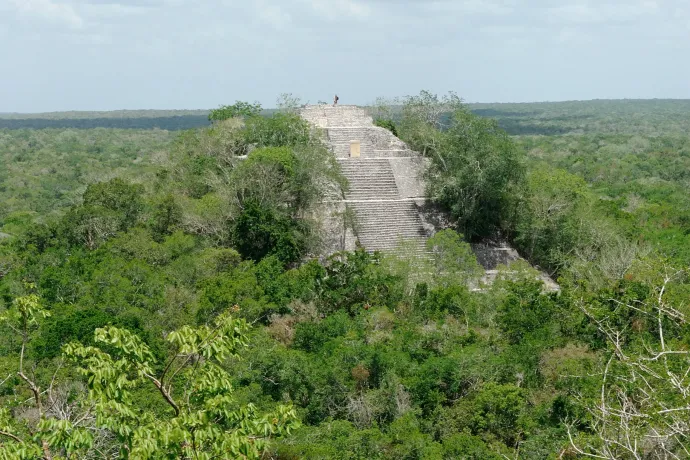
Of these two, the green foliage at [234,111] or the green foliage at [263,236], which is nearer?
the green foliage at [263,236]

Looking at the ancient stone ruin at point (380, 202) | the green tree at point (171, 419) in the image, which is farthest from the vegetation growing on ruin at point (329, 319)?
the ancient stone ruin at point (380, 202)

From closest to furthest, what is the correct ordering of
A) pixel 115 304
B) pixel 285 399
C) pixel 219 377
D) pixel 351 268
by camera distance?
pixel 219 377, pixel 285 399, pixel 115 304, pixel 351 268

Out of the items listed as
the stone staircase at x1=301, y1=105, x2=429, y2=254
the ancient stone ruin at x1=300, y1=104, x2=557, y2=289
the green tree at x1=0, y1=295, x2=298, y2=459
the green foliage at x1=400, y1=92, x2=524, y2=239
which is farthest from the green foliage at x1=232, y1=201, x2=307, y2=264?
the green tree at x1=0, y1=295, x2=298, y2=459

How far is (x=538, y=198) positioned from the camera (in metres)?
20.1

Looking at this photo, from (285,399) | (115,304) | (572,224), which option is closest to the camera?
(285,399)

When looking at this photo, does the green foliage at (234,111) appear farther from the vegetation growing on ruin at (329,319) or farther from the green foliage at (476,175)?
the green foliage at (476,175)

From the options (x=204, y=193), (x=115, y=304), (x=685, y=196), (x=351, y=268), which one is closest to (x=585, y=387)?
(x=351, y=268)

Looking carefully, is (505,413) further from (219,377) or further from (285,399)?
(219,377)

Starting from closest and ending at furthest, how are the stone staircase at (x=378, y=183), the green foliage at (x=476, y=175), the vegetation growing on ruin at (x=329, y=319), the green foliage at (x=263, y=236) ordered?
1. the vegetation growing on ruin at (x=329, y=319)
2. the green foliage at (x=263, y=236)
3. the green foliage at (x=476, y=175)
4. the stone staircase at (x=378, y=183)

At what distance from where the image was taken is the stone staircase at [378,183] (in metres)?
20.3

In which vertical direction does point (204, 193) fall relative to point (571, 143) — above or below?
above

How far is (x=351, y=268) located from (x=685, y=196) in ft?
96.0

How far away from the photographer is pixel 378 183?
21875 millimetres

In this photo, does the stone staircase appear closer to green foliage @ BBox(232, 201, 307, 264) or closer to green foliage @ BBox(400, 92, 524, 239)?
green foliage @ BBox(400, 92, 524, 239)
